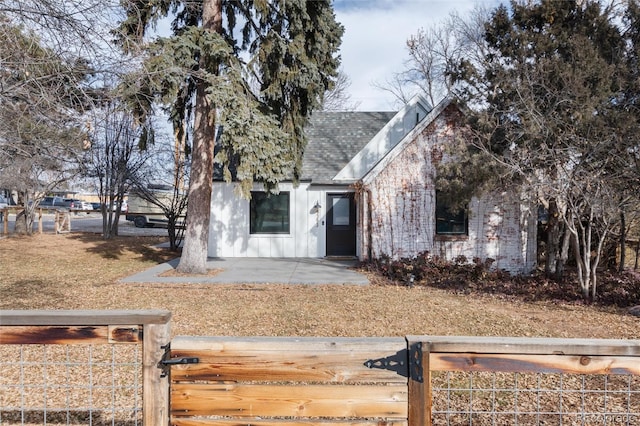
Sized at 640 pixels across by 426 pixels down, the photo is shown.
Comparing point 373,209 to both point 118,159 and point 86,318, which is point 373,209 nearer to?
point 86,318

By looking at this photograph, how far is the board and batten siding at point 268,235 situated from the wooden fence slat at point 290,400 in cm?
1186

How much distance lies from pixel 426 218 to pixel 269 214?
533 cm

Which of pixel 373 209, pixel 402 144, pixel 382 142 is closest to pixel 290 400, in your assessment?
pixel 373 209

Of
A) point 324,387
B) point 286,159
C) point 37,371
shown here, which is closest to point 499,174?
point 286,159

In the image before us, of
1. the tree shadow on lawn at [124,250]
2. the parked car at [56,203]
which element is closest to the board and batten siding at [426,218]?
the tree shadow on lawn at [124,250]

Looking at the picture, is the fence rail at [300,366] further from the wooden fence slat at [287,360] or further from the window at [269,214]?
the window at [269,214]

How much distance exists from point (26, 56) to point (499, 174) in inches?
330

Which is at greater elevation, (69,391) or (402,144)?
(402,144)

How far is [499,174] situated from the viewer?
8.85 metres

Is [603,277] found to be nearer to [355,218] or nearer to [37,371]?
[355,218]

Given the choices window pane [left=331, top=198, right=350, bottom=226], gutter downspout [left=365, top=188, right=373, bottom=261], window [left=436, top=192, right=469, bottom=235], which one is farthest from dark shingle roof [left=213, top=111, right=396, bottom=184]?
window [left=436, top=192, right=469, bottom=235]

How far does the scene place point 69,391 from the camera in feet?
12.6

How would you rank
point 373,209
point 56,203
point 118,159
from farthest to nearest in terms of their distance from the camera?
point 56,203
point 118,159
point 373,209

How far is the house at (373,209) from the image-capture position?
11.3 m
